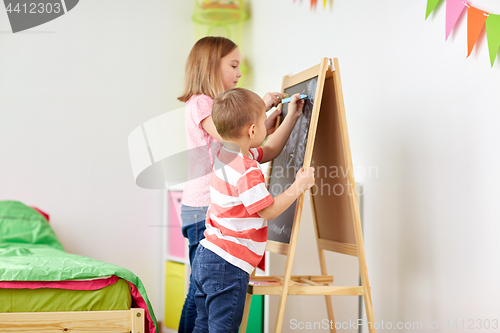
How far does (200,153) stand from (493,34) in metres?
0.95

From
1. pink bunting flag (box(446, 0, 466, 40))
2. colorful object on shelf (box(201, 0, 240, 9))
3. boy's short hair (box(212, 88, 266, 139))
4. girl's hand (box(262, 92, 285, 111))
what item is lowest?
boy's short hair (box(212, 88, 266, 139))

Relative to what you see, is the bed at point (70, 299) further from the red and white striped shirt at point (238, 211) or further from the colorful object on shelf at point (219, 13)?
the colorful object on shelf at point (219, 13)

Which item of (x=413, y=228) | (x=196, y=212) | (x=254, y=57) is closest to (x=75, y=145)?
(x=254, y=57)

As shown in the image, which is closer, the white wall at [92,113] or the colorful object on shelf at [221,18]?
the white wall at [92,113]

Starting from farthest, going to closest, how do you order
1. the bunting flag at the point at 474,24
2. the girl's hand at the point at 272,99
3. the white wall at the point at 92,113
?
the white wall at the point at 92,113 < the girl's hand at the point at 272,99 < the bunting flag at the point at 474,24

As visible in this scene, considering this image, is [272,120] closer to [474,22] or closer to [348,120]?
[348,120]

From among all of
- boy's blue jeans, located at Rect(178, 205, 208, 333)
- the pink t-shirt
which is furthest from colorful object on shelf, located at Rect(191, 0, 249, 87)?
boy's blue jeans, located at Rect(178, 205, 208, 333)

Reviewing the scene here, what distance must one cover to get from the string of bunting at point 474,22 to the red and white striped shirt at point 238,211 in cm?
75

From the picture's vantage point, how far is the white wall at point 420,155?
1.40 m

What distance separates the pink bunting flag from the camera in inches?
57.0

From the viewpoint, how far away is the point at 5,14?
263 centimetres

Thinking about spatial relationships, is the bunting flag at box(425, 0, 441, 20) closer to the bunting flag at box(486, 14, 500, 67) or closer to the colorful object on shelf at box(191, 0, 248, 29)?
the bunting flag at box(486, 14, 500, 67)

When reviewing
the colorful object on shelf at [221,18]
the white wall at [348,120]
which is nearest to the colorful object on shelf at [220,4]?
the colorful object on shelf at [221,18]

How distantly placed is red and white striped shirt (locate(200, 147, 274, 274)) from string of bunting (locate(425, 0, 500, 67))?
75 cm
